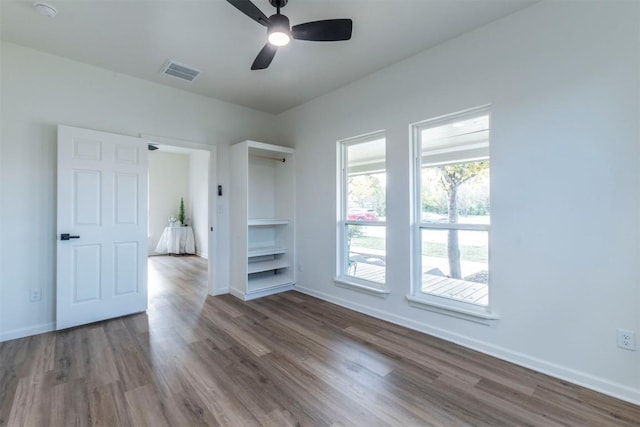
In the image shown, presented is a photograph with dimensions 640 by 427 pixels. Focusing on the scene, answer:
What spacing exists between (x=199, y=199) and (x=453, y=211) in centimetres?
676

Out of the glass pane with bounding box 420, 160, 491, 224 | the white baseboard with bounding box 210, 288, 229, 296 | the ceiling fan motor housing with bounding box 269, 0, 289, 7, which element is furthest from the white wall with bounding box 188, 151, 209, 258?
the glass pane with bounding box 420, 160, 491, 224

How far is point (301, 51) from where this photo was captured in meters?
2.90

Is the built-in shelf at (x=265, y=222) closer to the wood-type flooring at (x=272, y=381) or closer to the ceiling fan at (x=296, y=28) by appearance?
the wood-type flooring at (x=272, y=381)

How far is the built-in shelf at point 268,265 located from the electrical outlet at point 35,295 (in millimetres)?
2188

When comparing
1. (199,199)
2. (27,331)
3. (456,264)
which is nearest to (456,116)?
(456,264)

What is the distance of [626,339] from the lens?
187cm

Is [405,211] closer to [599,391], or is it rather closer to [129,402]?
[599,391]

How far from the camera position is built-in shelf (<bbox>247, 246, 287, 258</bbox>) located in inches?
163

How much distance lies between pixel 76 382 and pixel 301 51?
3.38 metres

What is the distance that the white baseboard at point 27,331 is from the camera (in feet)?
8.95

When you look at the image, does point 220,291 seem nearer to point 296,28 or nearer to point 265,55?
point 265,55

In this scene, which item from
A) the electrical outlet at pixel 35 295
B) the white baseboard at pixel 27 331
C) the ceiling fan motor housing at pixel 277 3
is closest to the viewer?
the ceiling fan motor housing at pixel 277 3

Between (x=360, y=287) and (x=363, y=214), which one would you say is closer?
(x=360, y=287)

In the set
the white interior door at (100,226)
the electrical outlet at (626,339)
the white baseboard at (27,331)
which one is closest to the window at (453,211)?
the electrical outlet at (626,339)
